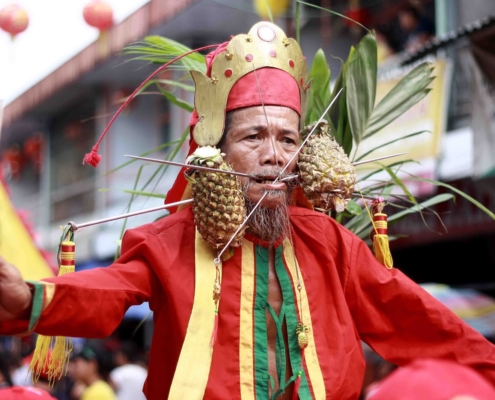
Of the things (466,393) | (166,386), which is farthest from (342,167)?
(466,393)

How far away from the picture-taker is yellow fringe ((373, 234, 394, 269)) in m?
3.29

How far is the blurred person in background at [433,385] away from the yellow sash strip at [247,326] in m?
1.11

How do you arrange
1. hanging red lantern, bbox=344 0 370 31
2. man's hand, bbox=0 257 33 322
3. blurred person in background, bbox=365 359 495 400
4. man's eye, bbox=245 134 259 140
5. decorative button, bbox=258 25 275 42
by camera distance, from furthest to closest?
hanging red lantern, bbox=344 0 370 31
decorative button, bbox=258 25 275 42
man's eye, bbox=245 134 259 140
man's hand, bbox=0 257 33 322
blurred person in background, bbox=365 359 495 400

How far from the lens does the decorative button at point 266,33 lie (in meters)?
3.34

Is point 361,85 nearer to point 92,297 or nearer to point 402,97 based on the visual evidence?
point 402,97

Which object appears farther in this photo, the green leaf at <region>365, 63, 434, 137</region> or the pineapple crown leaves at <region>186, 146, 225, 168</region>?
the green leaf at <region>365, 63, 434, 137</region>

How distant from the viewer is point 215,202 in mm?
3020

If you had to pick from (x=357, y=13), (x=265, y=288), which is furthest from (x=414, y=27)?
(x=265, y=288)

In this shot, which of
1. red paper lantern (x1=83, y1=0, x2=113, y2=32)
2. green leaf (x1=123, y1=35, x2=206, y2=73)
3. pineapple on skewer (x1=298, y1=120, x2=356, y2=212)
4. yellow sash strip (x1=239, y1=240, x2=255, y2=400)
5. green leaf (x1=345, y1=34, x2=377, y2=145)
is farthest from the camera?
red paper lantern (x1=83, y1=0, x2=113, y2=32)

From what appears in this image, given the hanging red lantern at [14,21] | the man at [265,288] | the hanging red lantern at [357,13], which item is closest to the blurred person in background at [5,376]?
the hanging red lantern at [14,21]

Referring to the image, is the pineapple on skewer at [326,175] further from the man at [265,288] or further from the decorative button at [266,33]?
the decorative button at [266,33]

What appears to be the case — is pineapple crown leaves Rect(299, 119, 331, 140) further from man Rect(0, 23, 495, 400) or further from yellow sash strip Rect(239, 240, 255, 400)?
yellow sash strip Rect(239, 240, 255, 400)

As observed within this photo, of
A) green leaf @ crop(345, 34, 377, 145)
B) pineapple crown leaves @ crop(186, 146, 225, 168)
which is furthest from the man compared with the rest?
green leaf @ crop(345, 34, 377, 145)

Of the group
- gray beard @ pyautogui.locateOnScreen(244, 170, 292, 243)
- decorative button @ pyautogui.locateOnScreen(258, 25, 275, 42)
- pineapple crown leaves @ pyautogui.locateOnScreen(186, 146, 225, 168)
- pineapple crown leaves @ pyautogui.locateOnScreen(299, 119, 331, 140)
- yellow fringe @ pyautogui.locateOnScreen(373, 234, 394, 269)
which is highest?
decorative button @ pyautogui.locateOnScreen(258, 25, 275, 42)
